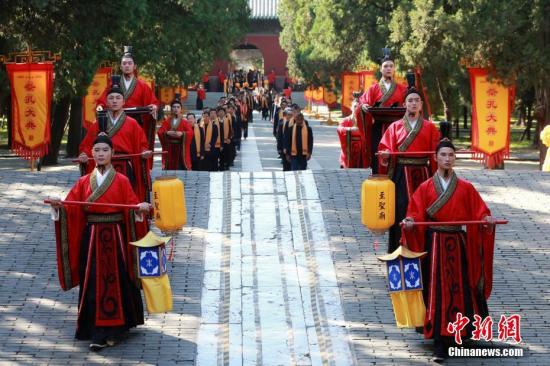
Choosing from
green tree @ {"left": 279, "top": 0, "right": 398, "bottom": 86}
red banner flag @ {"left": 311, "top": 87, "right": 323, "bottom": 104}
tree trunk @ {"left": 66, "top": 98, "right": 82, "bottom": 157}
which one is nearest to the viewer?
tree trunk @ {"left": 66, "top": 98, "right": 82, "bottom": 157}

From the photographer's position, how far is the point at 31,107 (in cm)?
2030

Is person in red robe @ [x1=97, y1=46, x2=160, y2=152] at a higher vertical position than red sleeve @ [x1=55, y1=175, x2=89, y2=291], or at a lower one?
higher

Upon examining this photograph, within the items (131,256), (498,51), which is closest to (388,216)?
(131,256)

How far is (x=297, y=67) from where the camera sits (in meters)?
54.5

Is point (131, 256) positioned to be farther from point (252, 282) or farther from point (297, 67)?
point (297, 67)

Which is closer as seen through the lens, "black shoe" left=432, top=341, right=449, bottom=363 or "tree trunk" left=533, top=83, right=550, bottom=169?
"black shoe" left=432, top=341, right=449, bottom=363

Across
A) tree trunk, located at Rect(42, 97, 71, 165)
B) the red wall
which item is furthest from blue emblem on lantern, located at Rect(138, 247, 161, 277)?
the red wall

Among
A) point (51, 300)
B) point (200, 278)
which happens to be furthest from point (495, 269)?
point (51, 300)

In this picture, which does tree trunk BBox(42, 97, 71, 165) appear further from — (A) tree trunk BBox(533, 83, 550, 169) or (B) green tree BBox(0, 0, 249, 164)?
(A) tree trunk BBox(533, 83, 550, 169)

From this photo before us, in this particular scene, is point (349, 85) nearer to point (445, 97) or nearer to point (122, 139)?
point (445, 97)

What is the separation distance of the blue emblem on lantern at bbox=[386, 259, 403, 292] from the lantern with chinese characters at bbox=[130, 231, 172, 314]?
6.10 feet

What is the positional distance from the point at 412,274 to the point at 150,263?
86.1 inches

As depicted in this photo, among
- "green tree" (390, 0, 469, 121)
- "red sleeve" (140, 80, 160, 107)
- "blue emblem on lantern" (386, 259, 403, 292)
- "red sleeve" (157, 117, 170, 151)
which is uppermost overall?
"green tree" (390, 0, 469, 121)

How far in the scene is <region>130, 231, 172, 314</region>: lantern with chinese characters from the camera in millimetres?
9398
